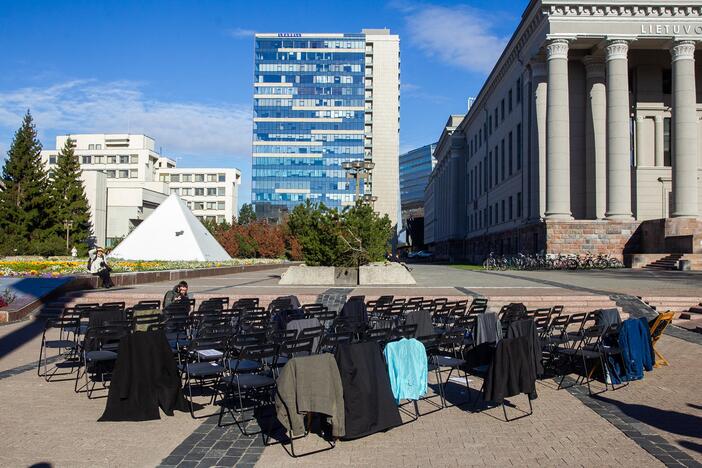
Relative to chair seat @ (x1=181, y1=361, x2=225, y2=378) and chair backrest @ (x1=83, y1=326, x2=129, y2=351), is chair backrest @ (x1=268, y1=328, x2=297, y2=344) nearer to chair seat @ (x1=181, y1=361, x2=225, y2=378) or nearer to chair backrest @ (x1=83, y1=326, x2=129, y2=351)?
chair seat @ (x1=181, y1=361, x2=225, y2=378)

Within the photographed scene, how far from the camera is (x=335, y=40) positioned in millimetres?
107250

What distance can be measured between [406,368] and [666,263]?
→ 1243 inches

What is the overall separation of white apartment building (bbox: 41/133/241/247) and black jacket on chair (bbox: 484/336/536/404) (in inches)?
3101

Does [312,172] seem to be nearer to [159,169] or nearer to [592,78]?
[159,169]

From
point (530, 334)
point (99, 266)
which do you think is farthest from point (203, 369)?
point (99, 266)

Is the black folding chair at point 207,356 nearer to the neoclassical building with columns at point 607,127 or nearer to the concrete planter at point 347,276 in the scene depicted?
the concrete planter at point 347,276

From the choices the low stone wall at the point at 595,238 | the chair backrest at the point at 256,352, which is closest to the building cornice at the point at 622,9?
the low stone wall at the point at 595,238

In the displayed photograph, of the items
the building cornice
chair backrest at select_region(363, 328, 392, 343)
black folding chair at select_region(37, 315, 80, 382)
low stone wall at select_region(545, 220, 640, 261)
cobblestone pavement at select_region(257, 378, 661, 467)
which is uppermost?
the building cornice

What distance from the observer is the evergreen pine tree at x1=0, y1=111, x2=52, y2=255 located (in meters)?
55.7

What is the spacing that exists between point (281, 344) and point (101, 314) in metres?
4.27

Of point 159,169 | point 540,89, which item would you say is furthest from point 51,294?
point 159,169

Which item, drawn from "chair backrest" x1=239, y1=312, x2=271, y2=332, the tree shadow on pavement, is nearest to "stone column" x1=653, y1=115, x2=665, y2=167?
the tree shadow on pavement

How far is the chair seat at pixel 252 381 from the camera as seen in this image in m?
6.64

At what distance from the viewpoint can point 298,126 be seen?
348ft
